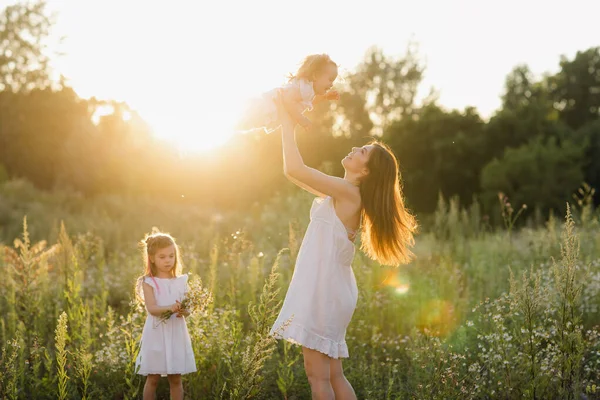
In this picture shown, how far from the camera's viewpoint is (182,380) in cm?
488

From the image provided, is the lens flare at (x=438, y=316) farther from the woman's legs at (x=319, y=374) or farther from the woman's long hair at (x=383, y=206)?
the woman's legs at (x=319, y=374)

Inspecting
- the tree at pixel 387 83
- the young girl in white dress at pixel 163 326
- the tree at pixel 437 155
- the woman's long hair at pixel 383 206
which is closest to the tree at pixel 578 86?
the tree at pixel 387 83

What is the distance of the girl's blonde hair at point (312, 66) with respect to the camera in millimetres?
3775

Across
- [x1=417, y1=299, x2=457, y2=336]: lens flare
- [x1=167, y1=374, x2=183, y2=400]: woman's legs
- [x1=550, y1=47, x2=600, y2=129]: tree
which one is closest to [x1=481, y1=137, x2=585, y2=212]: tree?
[x1=417, y1=299, x2=457, y2=336]: lens flare

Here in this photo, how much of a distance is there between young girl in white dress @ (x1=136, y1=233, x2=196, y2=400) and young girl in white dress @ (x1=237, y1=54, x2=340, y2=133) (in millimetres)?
1237

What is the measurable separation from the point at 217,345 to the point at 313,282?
1.47 m

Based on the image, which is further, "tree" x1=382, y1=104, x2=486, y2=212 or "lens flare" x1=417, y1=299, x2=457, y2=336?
"tree" x1=382, y1=104, x2=486, y2=212

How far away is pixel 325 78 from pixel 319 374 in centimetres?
172

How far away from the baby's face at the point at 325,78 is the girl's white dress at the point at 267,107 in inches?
2.1

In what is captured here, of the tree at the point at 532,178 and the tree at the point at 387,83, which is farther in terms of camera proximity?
the tree at the point at 387,83

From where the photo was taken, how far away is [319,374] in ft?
12.2

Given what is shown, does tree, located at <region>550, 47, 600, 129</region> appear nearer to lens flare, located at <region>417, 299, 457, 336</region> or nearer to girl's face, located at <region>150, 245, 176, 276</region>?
lens flare, located at <region>417, 299, 457, 336</region>

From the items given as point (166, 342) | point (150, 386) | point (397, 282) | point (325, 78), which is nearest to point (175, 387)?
point (150, 386)

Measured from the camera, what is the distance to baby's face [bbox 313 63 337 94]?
12.5 feet
